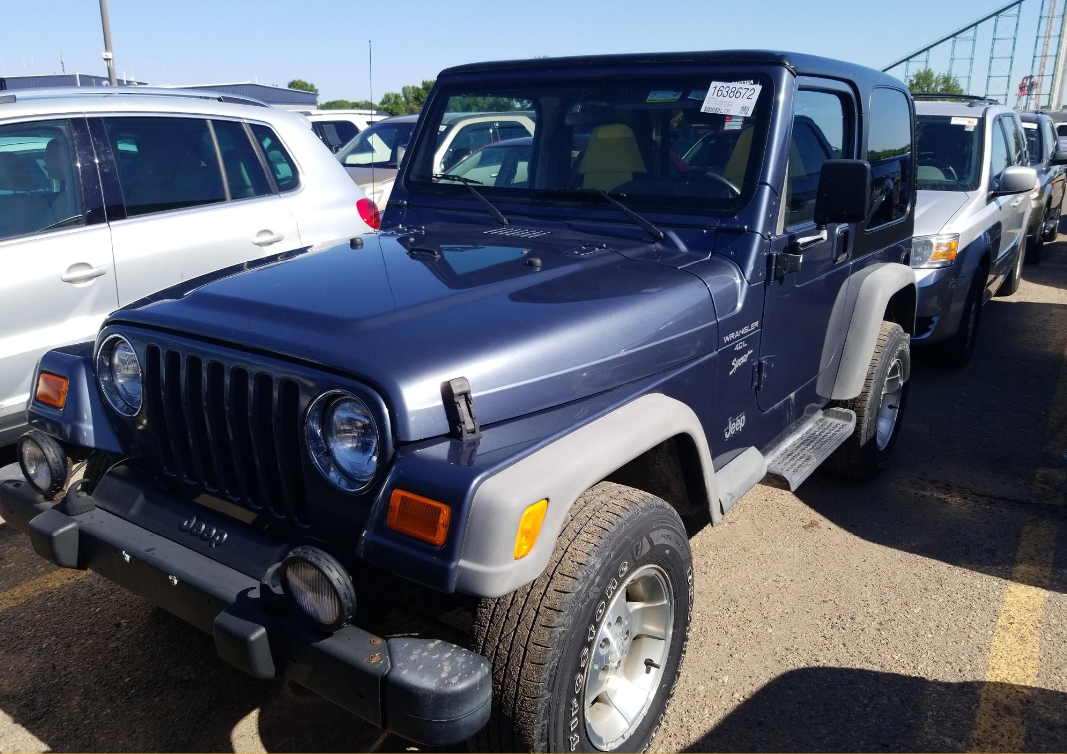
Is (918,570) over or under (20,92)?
under

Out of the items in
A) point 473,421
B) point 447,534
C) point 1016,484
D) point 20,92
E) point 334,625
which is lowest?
point 1016,484

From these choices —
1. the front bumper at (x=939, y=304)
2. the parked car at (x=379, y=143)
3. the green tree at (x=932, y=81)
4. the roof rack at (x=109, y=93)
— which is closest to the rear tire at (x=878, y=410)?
the front bumper at (x=939, y=304)

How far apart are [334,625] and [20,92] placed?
12.6ft

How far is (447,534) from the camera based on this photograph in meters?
1.88

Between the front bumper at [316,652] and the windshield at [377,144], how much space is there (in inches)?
314

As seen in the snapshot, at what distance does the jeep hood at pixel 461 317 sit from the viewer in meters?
2.13

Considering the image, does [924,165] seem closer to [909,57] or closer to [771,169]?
[771,169]

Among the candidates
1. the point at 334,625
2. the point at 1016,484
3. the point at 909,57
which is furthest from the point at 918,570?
the point at 909,57

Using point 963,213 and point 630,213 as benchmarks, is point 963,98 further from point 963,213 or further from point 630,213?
point 630,213

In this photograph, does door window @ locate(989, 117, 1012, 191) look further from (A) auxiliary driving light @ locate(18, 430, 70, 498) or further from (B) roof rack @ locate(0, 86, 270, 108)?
(A) auxiliary driving light @ locate(18, 430, 70, 498)

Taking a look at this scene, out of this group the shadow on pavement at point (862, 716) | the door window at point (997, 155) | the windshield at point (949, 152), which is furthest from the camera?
the door window at point (997, 155)

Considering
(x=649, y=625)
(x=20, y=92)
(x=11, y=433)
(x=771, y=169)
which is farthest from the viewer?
(x=20, y=92)

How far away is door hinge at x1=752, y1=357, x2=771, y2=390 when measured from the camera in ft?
10.3

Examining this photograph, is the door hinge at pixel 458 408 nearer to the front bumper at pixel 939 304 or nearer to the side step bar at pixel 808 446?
the side step bar at pixel 808 446
